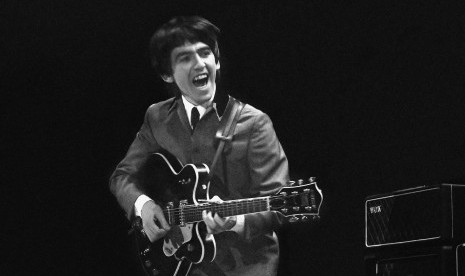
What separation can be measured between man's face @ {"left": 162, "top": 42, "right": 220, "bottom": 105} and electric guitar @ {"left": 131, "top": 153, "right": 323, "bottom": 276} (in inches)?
10.8

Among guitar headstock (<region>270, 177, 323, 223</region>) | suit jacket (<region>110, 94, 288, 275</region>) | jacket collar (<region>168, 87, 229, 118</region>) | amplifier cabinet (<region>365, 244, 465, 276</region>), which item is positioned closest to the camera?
amplifier cabinet (<region>365, 244, 465, 276</region>)

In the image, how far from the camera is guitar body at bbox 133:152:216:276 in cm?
326

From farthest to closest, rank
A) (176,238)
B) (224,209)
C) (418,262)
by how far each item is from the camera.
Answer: (176,238) < (224,209) < (418,262)

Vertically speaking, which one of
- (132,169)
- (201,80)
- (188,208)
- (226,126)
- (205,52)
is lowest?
(188,208)

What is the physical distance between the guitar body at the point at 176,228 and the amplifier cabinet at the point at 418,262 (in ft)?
2.09

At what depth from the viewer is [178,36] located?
11.8 feet

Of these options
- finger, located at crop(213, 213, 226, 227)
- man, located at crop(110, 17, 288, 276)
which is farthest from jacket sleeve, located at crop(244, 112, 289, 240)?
finger, located at crop(213, 213, 226, 227)

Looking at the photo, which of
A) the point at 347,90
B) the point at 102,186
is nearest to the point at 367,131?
the point at 347,90

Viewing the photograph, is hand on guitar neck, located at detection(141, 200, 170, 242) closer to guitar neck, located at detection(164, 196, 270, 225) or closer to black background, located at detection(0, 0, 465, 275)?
guitar neck, located at detection(164, 196, 270, 225)

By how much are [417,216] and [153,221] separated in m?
1.07

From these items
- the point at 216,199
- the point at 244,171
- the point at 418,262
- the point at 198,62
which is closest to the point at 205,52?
the point at 198,62

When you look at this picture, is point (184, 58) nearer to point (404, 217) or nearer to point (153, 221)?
point (153, 221)

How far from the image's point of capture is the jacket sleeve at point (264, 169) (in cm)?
328

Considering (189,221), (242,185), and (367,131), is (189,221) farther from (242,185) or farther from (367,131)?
(367,131)
